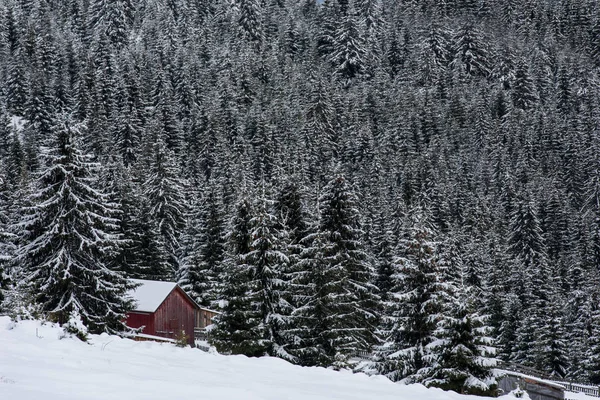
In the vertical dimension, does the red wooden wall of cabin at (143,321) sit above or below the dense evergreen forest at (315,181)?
below

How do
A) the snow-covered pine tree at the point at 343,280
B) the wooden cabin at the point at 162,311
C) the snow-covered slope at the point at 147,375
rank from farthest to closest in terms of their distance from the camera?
the wooden cabin at the point at 162,311 < the snow-covered pine tree at the point at 343,280 < the snow-covered slope at the point at 147,375

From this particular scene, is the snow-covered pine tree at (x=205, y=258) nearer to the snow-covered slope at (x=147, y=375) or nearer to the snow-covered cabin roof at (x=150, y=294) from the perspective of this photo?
the snow-covered cabin roof at (x=150, y=294)

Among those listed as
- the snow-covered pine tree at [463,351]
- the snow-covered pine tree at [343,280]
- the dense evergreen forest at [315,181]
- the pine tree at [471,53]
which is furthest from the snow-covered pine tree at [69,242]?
the pine tree at [471,53]

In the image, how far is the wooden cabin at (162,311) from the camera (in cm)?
4059

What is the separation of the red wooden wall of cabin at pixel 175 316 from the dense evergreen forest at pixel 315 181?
2277 mm

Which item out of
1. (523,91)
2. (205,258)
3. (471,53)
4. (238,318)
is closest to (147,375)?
(238,318)

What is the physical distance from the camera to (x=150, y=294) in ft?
139

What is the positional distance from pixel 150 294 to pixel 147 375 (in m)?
33.8

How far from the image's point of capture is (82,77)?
11869 cm

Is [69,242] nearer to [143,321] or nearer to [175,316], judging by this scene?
[143,321]

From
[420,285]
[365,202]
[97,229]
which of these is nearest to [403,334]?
[420,285]

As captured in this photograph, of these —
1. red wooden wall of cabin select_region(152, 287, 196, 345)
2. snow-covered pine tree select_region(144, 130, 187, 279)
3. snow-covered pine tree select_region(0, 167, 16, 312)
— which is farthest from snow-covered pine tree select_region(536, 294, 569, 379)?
snow-covered pine tree select_region(0, 167, 16, 312)

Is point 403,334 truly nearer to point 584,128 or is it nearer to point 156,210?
point 156,210

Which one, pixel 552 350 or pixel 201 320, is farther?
pixel 552 350
